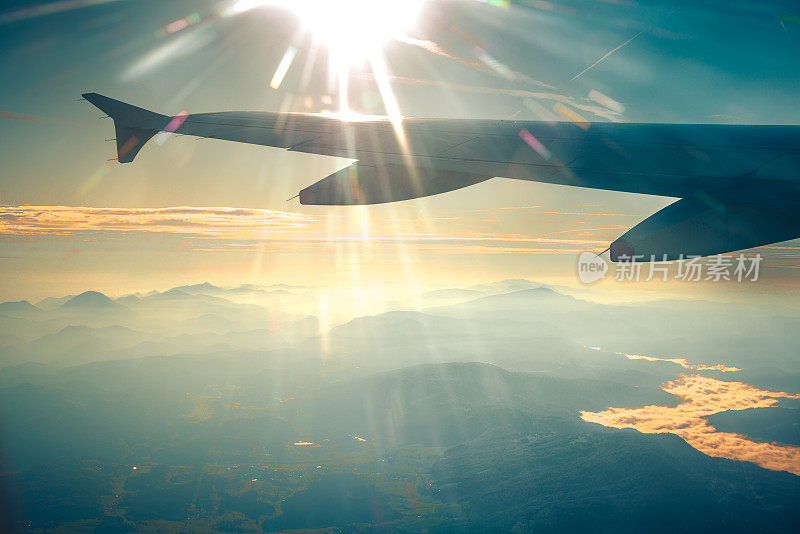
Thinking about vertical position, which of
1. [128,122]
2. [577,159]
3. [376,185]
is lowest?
[376,185]

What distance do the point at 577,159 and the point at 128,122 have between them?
738 centimetres

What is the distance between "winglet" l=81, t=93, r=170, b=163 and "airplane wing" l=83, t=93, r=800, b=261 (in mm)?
17

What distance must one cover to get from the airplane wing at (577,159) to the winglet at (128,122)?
17 mm

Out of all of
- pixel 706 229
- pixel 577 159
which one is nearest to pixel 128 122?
pixel 577 159

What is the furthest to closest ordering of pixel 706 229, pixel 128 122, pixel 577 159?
pixel 128 122
pixel 577 159
pixel 706 229

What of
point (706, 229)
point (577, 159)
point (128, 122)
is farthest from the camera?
point (128, 122)

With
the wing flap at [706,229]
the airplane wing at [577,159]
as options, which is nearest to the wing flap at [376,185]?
the airplane wing at [577,159]

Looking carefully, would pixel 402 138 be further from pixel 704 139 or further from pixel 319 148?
pixel 704 139

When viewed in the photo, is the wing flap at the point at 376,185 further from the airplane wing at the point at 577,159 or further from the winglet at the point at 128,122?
the winglet at the point at 128,122

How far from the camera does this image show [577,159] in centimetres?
582

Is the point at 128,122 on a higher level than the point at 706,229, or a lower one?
higher

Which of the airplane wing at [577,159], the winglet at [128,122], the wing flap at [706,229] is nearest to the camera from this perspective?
the wing flap at [706,229]

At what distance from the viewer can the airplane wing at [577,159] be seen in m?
4.98

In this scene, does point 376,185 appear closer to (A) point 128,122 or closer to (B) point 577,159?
(B) point 577,159
